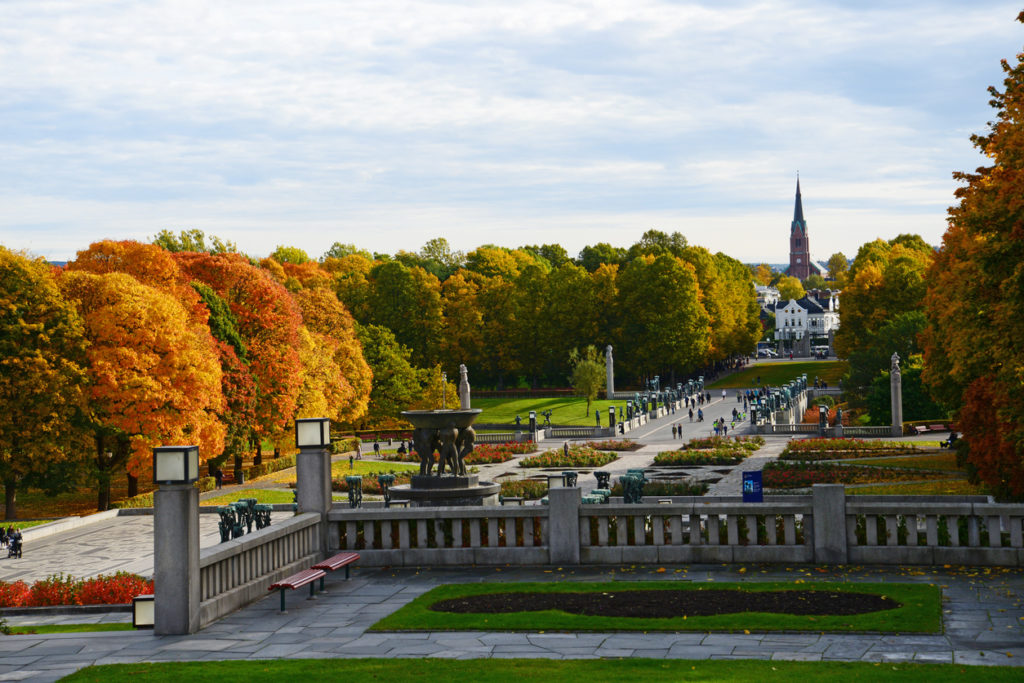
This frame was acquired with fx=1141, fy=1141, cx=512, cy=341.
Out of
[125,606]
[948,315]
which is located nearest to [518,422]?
[948,315]

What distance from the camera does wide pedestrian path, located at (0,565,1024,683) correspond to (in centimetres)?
1188

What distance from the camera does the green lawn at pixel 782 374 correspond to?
388 feet

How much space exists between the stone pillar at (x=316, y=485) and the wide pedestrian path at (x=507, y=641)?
2.33 m

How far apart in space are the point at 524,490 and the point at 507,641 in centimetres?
2639

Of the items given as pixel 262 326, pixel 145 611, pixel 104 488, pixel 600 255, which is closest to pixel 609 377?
pixel 600 255

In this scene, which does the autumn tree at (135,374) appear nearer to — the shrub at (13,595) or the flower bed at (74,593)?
the shrub at (13,595)

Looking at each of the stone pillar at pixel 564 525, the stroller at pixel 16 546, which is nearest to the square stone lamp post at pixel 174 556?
the stone pillar at pixel 564 525

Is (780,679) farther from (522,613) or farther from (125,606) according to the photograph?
(125,606)

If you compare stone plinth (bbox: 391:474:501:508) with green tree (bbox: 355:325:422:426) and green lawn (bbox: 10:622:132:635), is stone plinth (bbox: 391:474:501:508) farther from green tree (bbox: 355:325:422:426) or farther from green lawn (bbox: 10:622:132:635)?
green tree (bbox: 355:325:422:426)

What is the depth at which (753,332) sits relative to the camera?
12800cm

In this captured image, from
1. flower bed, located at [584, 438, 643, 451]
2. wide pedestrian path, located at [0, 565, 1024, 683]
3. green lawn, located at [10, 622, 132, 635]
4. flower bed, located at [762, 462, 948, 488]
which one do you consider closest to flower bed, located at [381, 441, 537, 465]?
flower bed, located at [584, 438, 643, 451]

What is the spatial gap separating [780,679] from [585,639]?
9.13 feet

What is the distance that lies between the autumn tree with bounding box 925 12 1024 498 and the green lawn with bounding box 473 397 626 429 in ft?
161

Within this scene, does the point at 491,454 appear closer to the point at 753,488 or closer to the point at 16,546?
the point at 16,546
